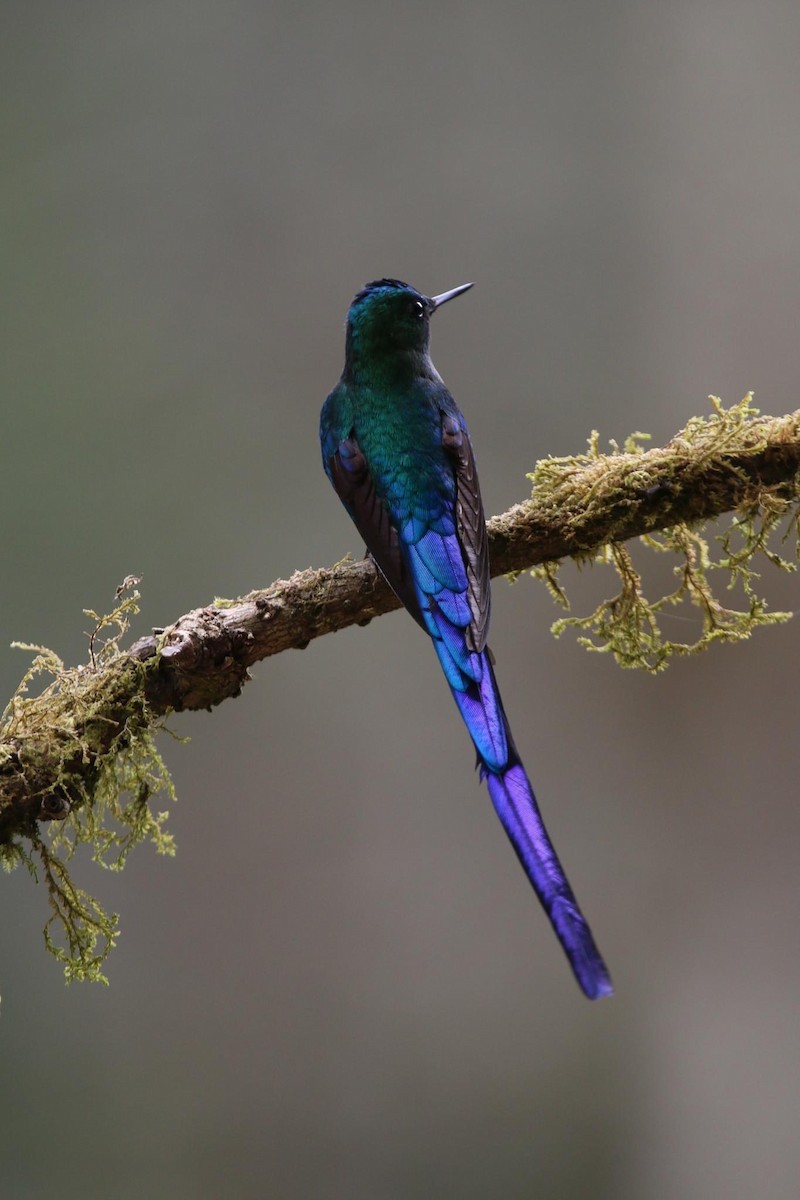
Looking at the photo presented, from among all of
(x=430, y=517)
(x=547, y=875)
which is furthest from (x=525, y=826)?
(x=430, y=517)

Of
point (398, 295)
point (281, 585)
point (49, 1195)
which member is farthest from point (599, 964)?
point (49, 1195)

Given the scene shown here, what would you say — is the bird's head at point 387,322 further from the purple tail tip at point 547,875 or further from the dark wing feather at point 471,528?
the purple tail tip at point 547,875

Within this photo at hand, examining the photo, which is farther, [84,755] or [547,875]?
[84,755]

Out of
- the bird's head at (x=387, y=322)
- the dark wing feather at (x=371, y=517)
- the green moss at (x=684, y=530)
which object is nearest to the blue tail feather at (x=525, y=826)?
the dark wing feather at (x=371, y=517)

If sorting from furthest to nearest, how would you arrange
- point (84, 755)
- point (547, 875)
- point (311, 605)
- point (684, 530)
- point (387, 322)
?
1. point (387, 322)
2. point (684, 530)
3. point (311, 605)
4. point (84, 755)
5. point (547, 875)

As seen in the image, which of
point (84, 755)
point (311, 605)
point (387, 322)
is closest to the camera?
point (84, 755)

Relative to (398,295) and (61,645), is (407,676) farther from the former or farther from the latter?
(398,295)

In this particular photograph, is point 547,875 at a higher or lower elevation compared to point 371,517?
lower

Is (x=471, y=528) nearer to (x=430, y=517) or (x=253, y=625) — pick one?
(x=430, y=517)
